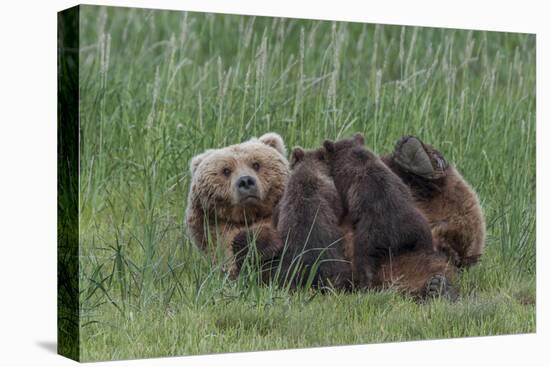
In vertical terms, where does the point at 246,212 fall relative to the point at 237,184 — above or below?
below

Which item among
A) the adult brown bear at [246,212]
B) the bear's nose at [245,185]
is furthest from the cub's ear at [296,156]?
the bear's nose at [245,185]

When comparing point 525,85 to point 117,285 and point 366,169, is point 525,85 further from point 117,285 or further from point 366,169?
point 117,285

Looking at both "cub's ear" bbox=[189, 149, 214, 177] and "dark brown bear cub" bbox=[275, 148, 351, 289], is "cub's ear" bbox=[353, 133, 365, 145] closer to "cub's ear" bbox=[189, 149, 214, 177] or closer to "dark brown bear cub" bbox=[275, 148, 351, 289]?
"dark brown bear cub" bbox=[275, 148, 351, 289]

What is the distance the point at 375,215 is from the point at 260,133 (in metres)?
0.87

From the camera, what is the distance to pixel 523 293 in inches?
290

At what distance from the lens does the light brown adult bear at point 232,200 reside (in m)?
6.46

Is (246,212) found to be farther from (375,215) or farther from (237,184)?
(375,215)

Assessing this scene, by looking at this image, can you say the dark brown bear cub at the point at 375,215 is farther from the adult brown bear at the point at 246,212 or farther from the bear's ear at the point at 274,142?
the bear's ear at the point at 274,142

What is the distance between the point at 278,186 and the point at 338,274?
0.61m

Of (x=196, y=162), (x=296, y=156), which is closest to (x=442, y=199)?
(x=296, y=156)

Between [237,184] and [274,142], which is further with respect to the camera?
[274,142]

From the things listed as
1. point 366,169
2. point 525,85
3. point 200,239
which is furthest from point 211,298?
point 525,85

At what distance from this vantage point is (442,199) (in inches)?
272

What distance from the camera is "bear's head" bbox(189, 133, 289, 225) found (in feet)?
21.3
